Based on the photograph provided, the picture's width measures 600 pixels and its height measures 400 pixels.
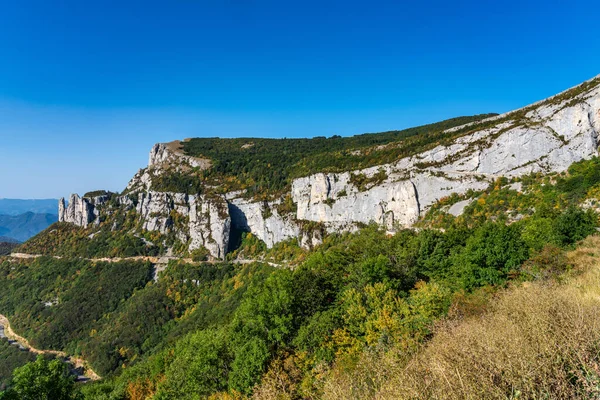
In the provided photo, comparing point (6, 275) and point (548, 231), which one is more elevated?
point (548, 231)

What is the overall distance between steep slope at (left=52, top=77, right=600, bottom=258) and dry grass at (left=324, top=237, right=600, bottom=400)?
54.1m

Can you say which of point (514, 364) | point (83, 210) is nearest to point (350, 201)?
point (514, 364)

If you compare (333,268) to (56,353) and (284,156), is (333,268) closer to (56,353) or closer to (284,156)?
(56,353)

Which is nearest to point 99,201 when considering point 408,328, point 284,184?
point 284,184

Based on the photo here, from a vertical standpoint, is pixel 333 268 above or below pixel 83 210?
below

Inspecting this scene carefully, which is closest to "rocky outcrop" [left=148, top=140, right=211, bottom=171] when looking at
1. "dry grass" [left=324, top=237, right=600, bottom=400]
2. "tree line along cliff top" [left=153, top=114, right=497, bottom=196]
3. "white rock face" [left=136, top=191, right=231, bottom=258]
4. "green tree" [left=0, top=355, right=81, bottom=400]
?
"tree line along cliff top" [left=153, top=114, right=497, bottom=196]

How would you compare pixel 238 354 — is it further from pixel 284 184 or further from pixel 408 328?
pixel 284 184

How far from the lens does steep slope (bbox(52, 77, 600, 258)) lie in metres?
54.2

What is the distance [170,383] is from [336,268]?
19.2 m

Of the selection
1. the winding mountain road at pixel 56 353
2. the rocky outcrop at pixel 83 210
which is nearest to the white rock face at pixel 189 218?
the rocky outcrop at pixel 83 210

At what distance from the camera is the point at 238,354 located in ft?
70.4

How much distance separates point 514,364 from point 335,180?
76.4 metres

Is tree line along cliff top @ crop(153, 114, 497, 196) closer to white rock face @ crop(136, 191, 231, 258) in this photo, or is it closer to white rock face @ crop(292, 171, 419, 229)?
white rock face @ crop(136, 191, 231, 258)

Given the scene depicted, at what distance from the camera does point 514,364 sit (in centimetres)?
762
